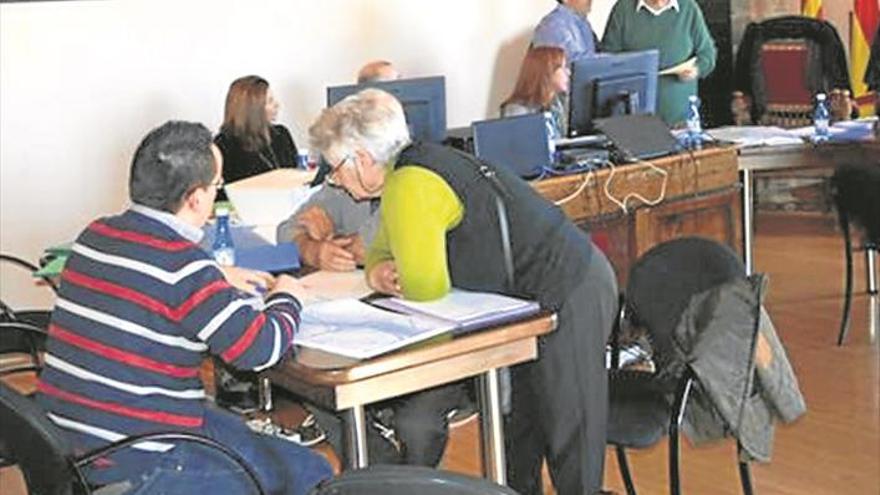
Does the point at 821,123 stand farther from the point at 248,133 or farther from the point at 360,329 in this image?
the point at 360,329

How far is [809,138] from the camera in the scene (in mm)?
5430

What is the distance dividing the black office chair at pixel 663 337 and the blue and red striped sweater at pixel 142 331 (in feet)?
3.04

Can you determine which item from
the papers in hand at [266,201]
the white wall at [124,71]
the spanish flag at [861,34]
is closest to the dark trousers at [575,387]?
the papers in hand at [266,201]

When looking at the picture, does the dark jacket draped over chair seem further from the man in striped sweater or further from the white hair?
the man in striped sweater

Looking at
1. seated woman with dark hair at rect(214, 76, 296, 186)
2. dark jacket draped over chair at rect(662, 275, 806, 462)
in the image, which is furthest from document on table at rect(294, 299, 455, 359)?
seated woman with dark hair at rect(214, 76, 296, 186)

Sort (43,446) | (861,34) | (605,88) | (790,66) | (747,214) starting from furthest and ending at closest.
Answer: (861,34) → (790,66) → (747,214) → (605,88) → (43,446)

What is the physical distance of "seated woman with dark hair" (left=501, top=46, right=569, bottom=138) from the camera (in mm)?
5469

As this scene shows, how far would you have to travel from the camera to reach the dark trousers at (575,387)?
2.95 m

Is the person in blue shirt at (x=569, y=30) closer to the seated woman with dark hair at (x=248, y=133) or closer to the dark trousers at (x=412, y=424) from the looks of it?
the seated woman with dark hair at (x=248, y=133)

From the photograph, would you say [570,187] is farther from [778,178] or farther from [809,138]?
[778,178]

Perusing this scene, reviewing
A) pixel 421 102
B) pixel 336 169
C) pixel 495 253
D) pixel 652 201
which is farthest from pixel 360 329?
pixel 652 201

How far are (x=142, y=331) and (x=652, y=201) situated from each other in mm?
2852

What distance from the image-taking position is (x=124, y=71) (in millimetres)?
6004

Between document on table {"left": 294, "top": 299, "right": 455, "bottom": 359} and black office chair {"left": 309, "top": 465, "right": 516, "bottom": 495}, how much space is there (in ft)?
2.10
